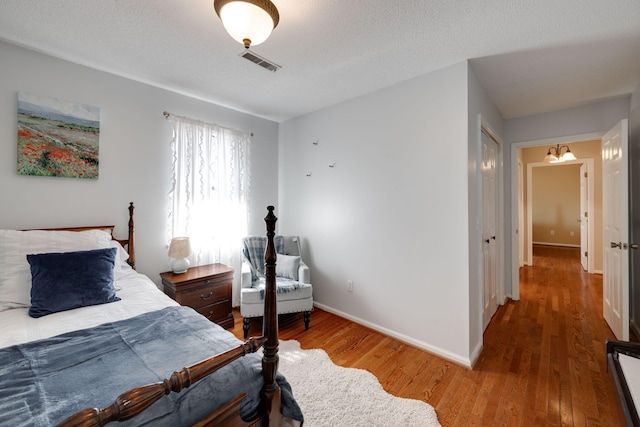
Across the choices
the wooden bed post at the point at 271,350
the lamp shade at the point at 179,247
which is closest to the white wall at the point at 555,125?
the wooden bed post at the point at 271,350

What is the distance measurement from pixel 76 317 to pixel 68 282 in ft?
0.92

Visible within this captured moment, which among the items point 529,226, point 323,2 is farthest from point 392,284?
point 529,226

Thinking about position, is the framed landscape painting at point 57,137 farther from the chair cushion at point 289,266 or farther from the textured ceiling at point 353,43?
the chair cushion at point 289,266

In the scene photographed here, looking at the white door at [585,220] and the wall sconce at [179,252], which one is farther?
the white door at [585,220]

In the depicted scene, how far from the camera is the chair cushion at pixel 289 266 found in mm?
3074

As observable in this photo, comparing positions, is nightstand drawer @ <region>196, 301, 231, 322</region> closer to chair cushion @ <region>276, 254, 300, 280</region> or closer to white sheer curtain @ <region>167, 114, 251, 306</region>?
white sheer curtain @ <region>167, 114, 251, 306</region>

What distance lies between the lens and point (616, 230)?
2.50 m

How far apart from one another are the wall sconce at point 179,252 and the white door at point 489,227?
300 centimetres

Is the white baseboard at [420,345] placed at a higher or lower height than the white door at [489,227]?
lower

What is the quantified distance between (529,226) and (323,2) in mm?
6039

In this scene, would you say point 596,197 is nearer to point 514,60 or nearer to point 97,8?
point 514,60

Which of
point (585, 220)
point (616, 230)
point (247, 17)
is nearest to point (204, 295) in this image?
point (247, 17)

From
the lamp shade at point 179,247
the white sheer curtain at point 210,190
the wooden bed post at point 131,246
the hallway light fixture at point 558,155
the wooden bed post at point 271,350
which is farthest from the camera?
the hallway light fixture at point 558,155

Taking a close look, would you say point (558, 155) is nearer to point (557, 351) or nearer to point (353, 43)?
point (557, 351)
